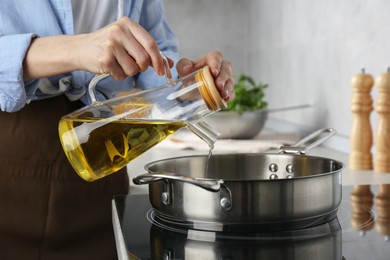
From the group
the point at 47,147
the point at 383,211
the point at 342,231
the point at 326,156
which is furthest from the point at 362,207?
the point at 326,156

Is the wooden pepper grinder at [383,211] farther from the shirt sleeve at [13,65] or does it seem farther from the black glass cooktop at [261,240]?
the shirt sleeve at [13,65]

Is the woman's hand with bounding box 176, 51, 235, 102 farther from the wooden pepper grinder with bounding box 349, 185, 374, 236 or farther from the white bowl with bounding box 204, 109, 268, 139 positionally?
the white bowl with bounding box 204, 109, 268, 139

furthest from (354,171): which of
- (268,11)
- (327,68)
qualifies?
(268,11)

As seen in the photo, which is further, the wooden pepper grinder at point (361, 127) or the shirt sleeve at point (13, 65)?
the wooden pepper grinder at point (361, 127)

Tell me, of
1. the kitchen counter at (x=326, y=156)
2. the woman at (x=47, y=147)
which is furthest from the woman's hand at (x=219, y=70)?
the kitchen counter at (x=326, y=156)

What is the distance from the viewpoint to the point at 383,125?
1.35 metres

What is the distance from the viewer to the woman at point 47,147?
39.6 inches

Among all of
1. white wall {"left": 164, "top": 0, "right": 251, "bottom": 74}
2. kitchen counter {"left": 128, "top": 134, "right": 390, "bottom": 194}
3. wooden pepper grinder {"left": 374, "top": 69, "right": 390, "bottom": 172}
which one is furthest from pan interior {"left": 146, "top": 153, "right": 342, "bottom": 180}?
white wall {"left": 164, "top": 0, "right": 251, "bottom": 74}

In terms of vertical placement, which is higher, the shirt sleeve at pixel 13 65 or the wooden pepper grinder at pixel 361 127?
the shirt sleeve at pixel 13 65

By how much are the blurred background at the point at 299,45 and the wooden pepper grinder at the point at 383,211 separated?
1.61ft

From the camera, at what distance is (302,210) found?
78 centimetres

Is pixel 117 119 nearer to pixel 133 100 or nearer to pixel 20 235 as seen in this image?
pixel 133 100

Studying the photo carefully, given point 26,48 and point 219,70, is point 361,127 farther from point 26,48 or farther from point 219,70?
point 26,48

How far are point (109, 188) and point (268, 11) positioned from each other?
1.44m
